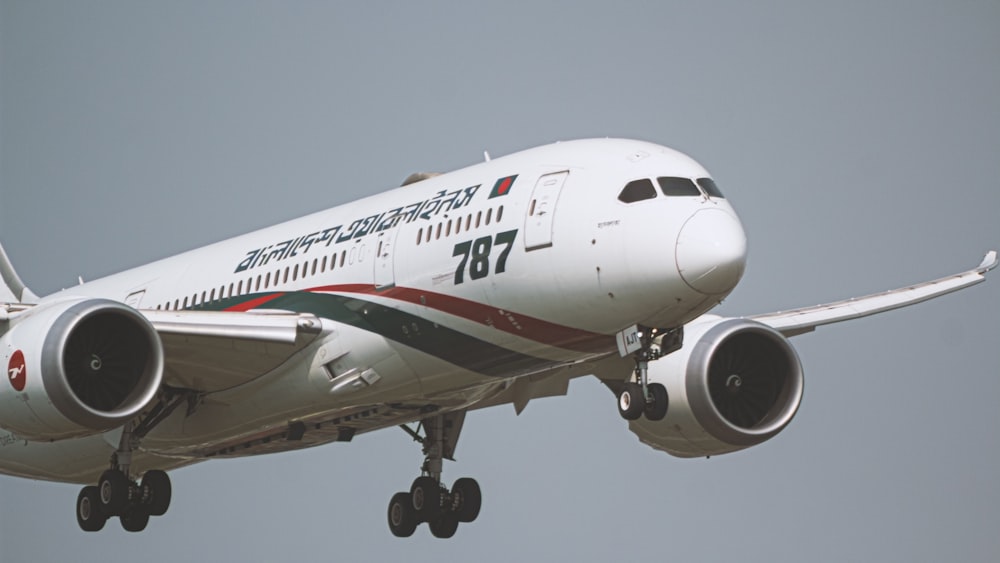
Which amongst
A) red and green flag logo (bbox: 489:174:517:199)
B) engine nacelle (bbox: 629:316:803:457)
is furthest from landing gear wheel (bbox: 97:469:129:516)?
engine nacelle (bbox: 629:316:803:457)

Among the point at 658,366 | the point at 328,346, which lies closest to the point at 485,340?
the point at 328,346

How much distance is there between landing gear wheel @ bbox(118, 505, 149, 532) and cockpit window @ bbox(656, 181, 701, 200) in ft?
42.2

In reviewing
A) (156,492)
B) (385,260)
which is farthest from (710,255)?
(156,492)

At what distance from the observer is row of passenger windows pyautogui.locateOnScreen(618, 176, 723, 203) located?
2633cm

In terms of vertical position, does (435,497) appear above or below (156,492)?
above

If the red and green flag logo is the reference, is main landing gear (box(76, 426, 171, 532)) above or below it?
below

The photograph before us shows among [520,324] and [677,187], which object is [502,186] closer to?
[520,324]

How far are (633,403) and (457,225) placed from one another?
4209mm

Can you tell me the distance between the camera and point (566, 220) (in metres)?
26.8

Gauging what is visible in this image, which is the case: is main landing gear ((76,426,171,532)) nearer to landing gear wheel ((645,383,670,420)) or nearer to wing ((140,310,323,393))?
wing ((140,310,323,393))

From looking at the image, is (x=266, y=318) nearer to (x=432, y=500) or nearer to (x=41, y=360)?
(x=41, y=360)

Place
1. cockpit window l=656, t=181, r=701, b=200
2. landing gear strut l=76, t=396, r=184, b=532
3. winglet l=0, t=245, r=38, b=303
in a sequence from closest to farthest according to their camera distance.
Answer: cockpit window l=656, t=181, r=701, b=200, landing gear strut l=76, t=396, r=184, b=532, winglet l=0, t=245, r=38, b=303

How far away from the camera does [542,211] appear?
27172mm

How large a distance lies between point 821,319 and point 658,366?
3727 mm
